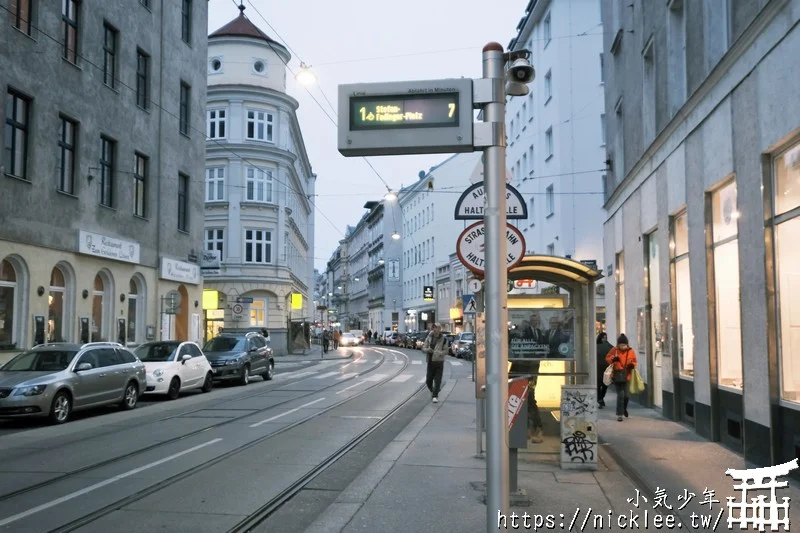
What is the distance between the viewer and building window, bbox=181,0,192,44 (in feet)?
105

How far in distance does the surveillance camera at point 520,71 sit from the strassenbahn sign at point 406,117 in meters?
0.29

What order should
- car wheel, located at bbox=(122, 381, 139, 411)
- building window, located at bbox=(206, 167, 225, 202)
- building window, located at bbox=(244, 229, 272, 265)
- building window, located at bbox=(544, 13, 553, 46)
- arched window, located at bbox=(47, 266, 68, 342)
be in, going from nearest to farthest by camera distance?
1. car wheel, located at bbox=(122, 381, 139, 411)
2. arched window, located at bbox=(47, 266, 68, 342)
3. building window, located at bbox=(544, 13, 553, 46)
4. building window, located at bbox=(206, 167, 225, 202)
5. building window, located at bbox=(244, 229, 272, 265)

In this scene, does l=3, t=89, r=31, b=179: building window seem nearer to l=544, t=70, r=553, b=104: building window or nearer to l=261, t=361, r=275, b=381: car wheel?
l=261, t=361, r=275, b=381: car wheel

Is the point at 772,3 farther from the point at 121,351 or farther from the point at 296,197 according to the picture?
the point at 296,197

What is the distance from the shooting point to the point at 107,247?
965 inches

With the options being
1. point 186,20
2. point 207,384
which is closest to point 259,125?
point 186,20

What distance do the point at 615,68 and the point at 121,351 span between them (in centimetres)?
1429

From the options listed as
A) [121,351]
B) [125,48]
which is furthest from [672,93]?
[125,48]

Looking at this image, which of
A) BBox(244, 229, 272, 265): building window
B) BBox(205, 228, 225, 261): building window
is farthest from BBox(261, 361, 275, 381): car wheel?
BBox(205, 228, 225, 261): building window

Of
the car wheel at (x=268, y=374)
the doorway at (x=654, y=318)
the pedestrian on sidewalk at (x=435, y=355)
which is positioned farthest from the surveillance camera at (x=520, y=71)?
the car wheel at (x=268, y=374)

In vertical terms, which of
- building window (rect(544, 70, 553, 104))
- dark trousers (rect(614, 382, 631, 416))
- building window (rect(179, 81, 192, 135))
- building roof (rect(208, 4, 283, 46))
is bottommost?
dark trousers (rect(614, 382, 631, 416))

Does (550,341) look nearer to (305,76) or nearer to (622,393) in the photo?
(622,393)

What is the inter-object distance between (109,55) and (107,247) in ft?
20.8

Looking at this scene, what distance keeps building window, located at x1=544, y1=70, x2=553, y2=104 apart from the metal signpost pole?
3388cm
